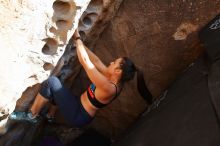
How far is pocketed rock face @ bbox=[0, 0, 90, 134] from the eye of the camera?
2189 millimetres

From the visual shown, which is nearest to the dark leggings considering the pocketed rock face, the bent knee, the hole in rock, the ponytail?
the bent knee

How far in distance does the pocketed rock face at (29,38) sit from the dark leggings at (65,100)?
0.11 metres

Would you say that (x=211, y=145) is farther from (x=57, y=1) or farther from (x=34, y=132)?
(x=34, y=132)

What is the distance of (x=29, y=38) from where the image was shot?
2.31 meters

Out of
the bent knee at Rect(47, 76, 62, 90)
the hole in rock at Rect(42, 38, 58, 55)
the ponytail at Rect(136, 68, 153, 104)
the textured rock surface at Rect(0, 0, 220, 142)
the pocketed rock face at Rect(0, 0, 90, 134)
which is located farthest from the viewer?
the ponytail at Rect(136, 68, 153, 104)

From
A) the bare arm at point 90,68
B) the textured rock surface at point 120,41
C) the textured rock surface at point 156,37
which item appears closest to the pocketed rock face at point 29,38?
the textured rock surface at point 120,41

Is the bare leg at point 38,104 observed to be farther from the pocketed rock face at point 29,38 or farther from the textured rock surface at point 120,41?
the pocketed rock face at point 29,38

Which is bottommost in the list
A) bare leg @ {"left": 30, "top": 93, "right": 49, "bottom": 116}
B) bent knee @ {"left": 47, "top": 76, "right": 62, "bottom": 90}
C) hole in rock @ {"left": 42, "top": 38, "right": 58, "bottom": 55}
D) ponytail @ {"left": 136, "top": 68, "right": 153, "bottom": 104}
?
ponytail @ {"left": 136, "top": 68, "right": 153, "bottom": 104}

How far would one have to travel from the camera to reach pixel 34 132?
3180mm

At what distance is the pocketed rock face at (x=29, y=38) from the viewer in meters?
2.19

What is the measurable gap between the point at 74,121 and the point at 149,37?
30.8 inches

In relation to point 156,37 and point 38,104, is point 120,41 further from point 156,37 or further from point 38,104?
point 38,104

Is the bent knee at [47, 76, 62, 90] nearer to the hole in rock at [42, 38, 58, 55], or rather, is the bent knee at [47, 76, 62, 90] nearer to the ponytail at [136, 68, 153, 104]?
the hole in rock at [42, 38, 58, 55]

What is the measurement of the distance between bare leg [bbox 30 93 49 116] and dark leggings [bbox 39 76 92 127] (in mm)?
29
